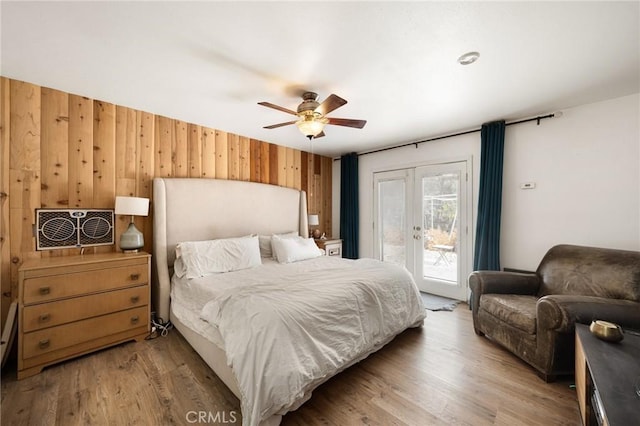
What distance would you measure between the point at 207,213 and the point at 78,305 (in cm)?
151

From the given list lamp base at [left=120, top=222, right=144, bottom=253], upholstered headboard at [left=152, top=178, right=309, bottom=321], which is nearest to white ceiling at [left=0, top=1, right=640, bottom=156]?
upholstered headboard at [left=152, top=178, right=309, bottom=321]

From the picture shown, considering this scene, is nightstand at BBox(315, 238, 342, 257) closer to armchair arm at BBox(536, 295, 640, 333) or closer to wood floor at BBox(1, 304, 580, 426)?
wood floor at BBox(1, 304, 580, 426)

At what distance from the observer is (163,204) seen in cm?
290

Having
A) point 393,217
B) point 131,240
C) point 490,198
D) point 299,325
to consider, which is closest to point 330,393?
point 299,325

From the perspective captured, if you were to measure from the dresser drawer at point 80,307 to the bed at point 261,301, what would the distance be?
13.0 inches

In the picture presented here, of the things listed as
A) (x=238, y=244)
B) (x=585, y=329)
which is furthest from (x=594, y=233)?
(x=238, y=244)

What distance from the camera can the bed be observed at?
148 cm

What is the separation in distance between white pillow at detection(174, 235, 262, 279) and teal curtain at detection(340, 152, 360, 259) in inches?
89.8

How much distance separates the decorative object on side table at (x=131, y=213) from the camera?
8.29ft

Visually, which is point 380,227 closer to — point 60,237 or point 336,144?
point 336,144

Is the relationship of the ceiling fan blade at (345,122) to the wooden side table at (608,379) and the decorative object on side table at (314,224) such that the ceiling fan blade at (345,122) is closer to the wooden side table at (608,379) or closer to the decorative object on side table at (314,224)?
the wooden side table at (608,379)

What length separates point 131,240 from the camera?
8.63 feet

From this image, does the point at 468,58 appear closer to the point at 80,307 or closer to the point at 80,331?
the point at 80,307

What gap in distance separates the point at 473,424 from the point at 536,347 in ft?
3.02
